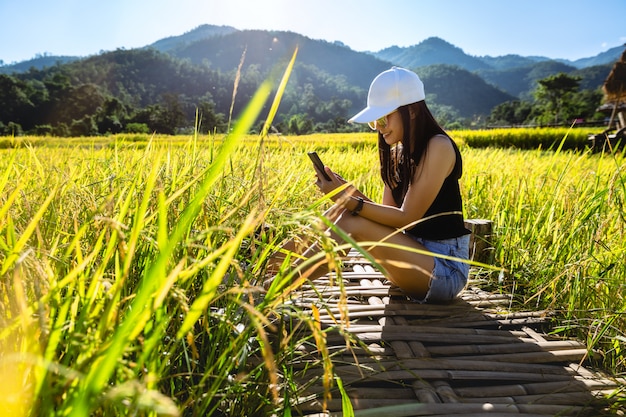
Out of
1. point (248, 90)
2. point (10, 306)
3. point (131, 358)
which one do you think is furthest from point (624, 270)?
point (248, 90)

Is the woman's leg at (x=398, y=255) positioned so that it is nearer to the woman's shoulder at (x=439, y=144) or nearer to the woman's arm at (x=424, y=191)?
the woman's arm at (x=424, y=191)

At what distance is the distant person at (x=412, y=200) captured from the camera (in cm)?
176

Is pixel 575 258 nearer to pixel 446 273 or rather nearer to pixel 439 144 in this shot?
pixel 446 273

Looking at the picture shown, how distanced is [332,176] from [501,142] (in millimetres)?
14659

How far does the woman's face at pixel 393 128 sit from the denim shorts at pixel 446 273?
1.50 feet

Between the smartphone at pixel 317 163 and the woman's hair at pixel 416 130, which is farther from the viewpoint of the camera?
the woman's hair at pixel 416 130

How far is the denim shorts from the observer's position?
178cm

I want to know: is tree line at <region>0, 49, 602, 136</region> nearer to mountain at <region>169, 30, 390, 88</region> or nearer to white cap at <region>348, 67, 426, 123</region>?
white cap at <region>348, 67, 426, 123</region>

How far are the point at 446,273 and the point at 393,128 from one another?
64 cm

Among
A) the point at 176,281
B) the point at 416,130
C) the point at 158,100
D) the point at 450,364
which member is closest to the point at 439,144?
the point at 416,130

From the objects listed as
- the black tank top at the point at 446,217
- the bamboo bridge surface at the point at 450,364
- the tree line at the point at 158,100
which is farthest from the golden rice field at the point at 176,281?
the tree line at the point at 158,100

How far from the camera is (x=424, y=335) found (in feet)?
4.97

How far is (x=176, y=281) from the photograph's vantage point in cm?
86

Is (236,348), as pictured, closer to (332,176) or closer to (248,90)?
(332,176)
